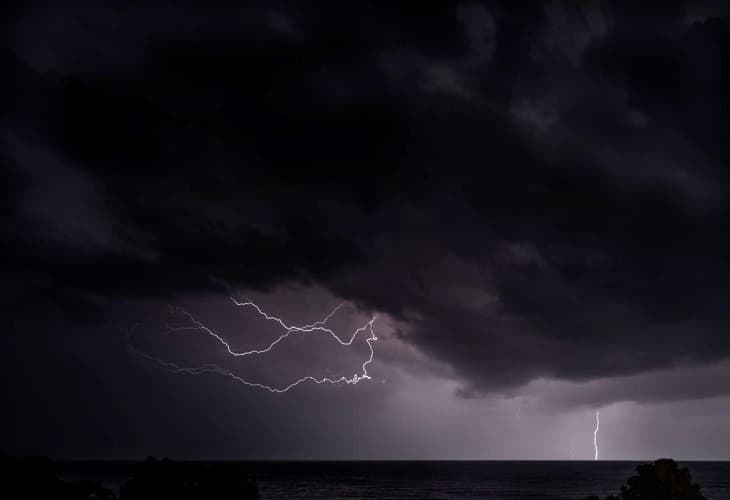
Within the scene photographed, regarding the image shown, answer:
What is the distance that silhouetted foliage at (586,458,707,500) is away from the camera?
4100 centimetres

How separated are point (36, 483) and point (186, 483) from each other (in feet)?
23.4

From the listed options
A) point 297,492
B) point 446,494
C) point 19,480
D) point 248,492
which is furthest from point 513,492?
point 19,480

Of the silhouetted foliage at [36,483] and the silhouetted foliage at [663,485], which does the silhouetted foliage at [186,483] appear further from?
the silhouetted foliage at [663,485]

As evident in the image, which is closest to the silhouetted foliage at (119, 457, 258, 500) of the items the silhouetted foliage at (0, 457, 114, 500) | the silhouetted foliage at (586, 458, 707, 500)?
the silhouetted foliage at (0, 457, 114, 500)

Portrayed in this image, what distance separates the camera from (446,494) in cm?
13025

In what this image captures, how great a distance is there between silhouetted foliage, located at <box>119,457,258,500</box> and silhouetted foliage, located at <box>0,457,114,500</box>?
126 inches

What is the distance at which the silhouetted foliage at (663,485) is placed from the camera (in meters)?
41.0

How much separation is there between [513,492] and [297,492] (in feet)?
162

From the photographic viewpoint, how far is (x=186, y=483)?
31.4 metres

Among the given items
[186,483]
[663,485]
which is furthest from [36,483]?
[663,485]

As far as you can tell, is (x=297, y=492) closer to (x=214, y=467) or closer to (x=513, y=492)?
(x=513, y=492)

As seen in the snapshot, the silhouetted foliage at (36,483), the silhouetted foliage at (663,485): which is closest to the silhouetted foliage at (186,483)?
the silhouetted foliage at (36,483)

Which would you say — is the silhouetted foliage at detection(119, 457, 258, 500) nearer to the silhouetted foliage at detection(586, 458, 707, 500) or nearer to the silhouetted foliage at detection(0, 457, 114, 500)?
the silhouetted foliage at detection(0, 457, 114, 500)

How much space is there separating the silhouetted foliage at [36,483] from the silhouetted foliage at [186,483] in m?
3.19
